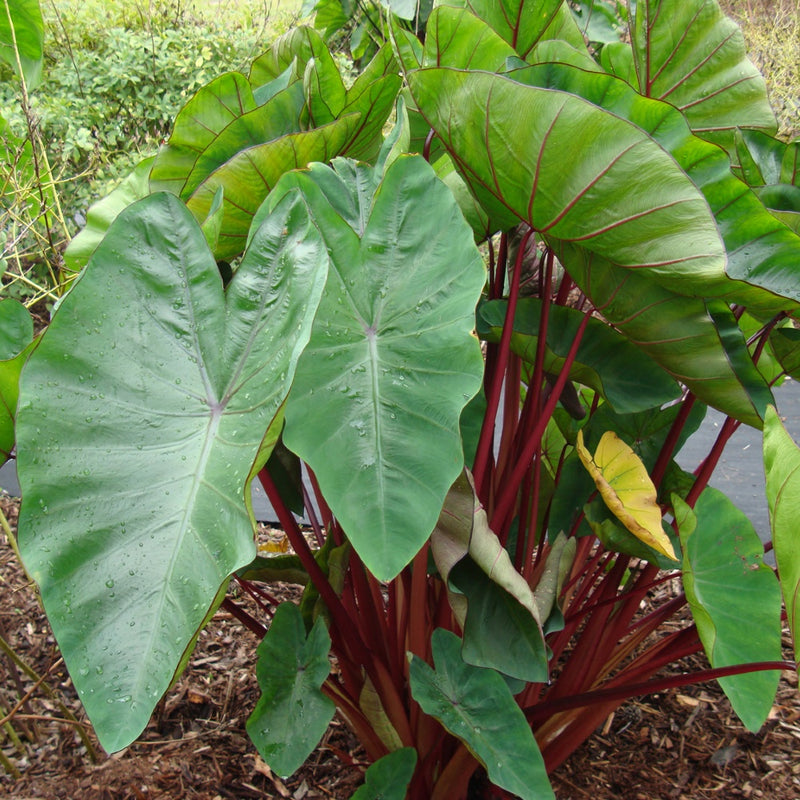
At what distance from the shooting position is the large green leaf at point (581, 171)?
2.20 ft

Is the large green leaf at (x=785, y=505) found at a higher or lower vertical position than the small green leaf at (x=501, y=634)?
higher

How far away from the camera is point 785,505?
2.25 feet

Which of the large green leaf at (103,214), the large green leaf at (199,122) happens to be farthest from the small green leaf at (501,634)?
the large green leaf at (103,214)

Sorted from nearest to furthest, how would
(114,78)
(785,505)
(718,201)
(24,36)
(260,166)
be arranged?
(785,505) → (718,201) → (260,166) → (24,36) → (114,78)

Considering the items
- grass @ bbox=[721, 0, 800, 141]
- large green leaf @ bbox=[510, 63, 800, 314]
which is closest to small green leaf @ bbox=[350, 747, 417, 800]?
large green leaf @ bbox=[510, 63, 800, 314]

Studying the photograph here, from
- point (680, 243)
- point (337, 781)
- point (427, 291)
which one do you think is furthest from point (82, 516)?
point (337, 781)

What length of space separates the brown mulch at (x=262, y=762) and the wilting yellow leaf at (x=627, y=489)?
591 millimetres

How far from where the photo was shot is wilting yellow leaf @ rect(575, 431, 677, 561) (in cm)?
80

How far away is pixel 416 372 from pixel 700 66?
0.69 m

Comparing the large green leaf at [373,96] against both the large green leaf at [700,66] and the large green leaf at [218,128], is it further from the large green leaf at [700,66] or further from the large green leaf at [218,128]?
the large green leaf at [700,66]

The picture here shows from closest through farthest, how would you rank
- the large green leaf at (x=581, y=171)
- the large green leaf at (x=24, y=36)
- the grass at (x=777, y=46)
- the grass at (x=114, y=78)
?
1. the large green leaf at (x=581, y=171)
2. the large green leaf at (x=24, y=36)
3. the grass at (x=114, y=78)
4. the grass at (x=777, y=46)

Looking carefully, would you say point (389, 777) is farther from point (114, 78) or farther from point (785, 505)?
point (114, 78)

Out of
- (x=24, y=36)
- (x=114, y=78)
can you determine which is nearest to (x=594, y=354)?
(x=24, y=36)

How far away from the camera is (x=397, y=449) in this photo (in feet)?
2.29
